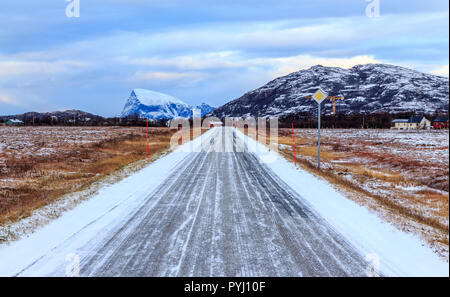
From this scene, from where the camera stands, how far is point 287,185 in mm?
11656

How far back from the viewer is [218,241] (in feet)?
19.7

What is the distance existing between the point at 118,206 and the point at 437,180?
1439 cm

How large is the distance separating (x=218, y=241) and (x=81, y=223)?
336cm

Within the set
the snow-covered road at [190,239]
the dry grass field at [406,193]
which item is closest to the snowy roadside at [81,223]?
the snow-covered road at [190,239]

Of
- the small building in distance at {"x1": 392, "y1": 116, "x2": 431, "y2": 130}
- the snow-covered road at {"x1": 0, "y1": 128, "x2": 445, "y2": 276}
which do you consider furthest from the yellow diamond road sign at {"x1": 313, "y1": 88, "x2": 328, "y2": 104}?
the small building in distance at {"x1": 392, "y1": 116, "x2": 431, "y2": 130}

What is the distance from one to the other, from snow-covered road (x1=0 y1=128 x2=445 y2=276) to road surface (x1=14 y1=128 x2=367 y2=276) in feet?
0.05

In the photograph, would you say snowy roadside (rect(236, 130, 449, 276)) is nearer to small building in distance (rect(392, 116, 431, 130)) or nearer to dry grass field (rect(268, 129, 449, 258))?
dry grass field (rect(268, 129, 449, 258))

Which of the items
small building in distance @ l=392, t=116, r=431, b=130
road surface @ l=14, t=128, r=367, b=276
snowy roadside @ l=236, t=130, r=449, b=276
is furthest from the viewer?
small building in distance @ l=392, t=116, r=431, b=130

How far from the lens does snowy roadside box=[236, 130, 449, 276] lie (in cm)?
498

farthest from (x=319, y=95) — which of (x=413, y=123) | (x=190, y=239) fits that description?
(x=413, y=123)

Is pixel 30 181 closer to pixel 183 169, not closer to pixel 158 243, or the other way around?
pixel 183 169
